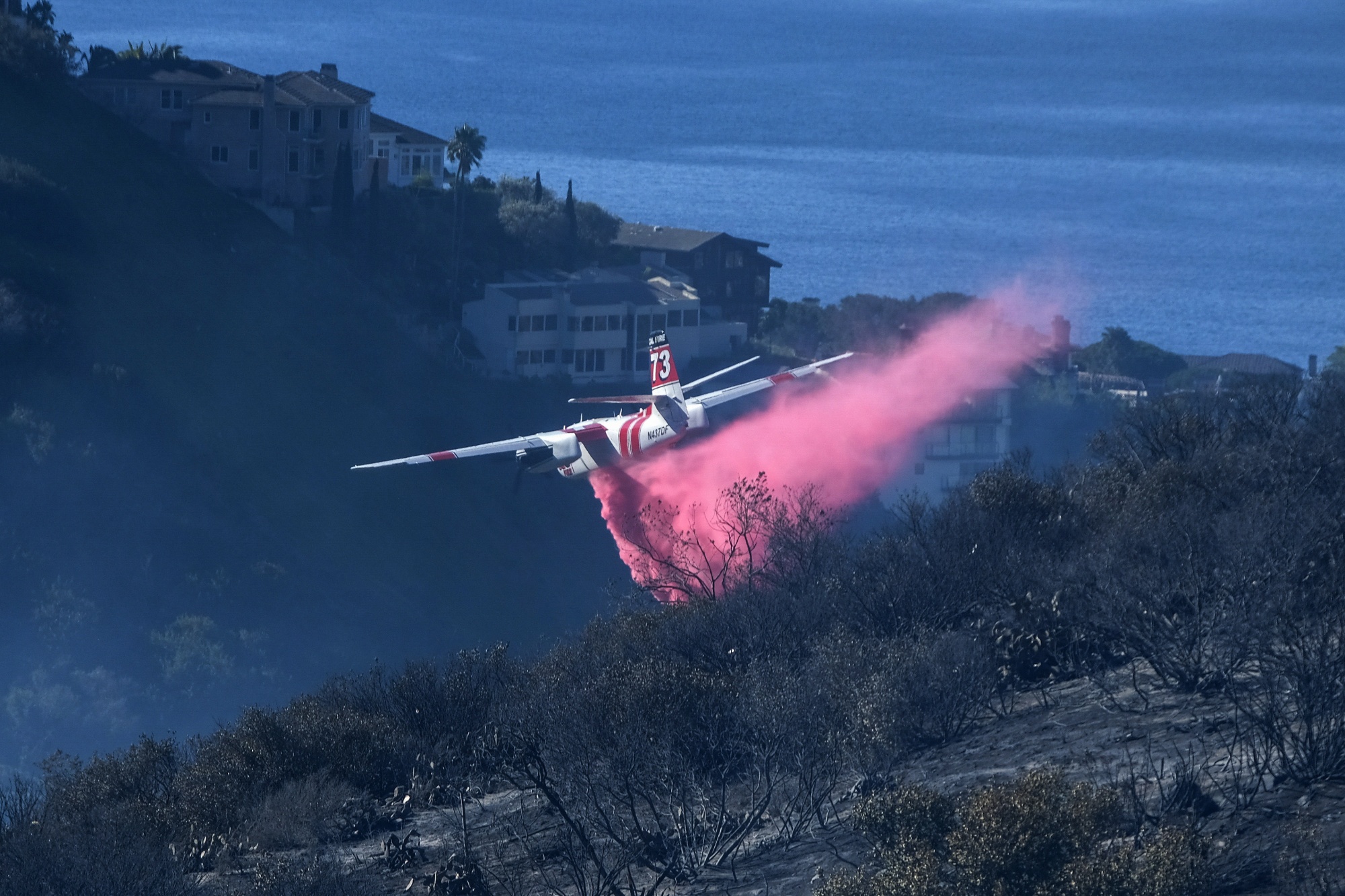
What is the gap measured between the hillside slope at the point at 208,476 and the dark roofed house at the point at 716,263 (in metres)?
21.3

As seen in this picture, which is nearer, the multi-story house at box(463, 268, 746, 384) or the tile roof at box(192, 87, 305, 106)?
the multi-story house at box(463, 268, 746, 384)

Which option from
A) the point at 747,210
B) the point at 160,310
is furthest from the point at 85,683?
the point at 747,210

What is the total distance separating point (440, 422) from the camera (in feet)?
278

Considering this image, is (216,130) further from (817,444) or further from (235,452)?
(817,444)

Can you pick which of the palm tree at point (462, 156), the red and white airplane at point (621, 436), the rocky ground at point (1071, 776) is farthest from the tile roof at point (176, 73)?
the rocky ground at point (1071, 776)

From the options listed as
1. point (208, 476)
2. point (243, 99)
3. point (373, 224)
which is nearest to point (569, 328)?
point (373, 224)

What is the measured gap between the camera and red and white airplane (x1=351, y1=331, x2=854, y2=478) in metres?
45.5

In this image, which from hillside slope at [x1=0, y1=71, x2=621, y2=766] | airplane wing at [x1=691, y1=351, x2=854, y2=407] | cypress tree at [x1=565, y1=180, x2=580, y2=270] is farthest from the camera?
cypress tree at [x1=565, y1=180, x2=580, y2=270]

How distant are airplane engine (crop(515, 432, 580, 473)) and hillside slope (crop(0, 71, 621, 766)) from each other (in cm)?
2186

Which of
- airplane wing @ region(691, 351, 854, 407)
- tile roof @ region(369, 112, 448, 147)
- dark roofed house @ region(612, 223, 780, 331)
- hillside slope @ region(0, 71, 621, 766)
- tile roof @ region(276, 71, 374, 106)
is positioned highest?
tile roof @ region(276, 71, 374, 106)

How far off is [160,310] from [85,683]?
25445 millimetres

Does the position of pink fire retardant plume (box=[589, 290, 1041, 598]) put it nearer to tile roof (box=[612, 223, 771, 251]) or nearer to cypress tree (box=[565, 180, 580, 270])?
cypress tree (box=[565, 180, 580, 270])

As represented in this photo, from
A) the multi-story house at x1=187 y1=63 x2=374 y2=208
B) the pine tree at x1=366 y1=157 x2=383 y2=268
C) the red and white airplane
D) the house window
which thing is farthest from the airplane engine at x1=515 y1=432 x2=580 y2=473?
the multi-story house at x1=187 y1=63 x2=374 y2=208

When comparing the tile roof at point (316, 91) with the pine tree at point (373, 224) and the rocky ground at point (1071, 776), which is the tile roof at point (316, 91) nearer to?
the pine tree at point (373, 224)
